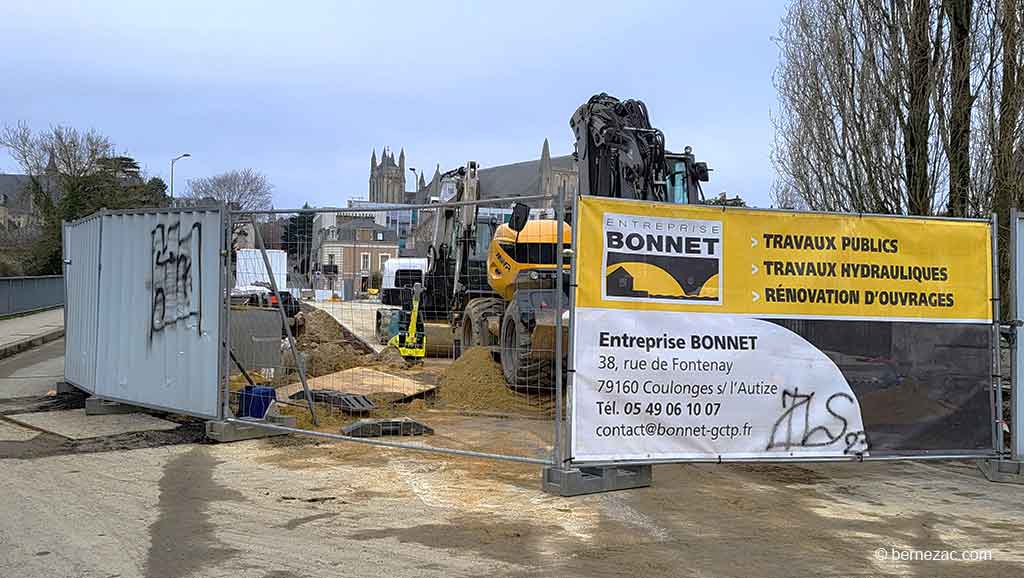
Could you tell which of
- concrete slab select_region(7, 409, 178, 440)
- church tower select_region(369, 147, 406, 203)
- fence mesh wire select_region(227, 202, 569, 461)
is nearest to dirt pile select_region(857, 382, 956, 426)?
fence mesh wire select_region(227, 202, 569, 461)

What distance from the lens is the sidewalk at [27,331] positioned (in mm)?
20328

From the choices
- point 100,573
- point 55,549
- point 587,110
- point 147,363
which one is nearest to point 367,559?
point 100,573

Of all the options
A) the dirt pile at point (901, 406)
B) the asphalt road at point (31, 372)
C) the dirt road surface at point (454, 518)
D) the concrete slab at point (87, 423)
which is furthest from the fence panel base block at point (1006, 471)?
the asphalt road at point (31, 372)

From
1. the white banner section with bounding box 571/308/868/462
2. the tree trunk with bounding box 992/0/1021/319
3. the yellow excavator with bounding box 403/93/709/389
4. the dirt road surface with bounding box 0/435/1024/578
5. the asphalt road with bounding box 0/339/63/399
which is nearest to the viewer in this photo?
the dirt road surface with bounding box 0/435/1024/578

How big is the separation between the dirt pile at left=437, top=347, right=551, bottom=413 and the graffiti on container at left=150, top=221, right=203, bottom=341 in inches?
147

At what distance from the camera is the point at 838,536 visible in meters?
6.30

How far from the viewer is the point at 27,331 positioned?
2441 centimetres

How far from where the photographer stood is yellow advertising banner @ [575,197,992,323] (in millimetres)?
7148

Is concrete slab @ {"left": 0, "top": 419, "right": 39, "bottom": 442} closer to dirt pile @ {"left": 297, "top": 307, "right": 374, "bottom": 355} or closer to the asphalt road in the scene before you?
A: the asphalt road

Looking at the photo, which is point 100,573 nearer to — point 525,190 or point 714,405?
point 714,405

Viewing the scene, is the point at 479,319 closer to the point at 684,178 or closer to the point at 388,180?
the point at 684,178

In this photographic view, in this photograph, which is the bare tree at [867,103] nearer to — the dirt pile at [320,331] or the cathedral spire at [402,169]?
the dirt pile at [320,331]

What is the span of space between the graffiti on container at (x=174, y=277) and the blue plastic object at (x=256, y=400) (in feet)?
2.92

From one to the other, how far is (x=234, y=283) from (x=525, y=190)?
3805 inches
